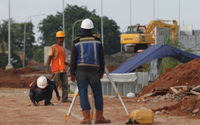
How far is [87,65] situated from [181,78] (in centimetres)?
874

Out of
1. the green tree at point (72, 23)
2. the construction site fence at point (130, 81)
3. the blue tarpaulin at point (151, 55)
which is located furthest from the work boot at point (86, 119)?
the green tree at point (72, 23)

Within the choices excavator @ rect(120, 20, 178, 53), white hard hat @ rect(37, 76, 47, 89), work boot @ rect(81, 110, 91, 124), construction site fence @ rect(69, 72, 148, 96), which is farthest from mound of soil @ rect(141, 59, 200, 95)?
excavator @ rect(120, 20, 178, 53)

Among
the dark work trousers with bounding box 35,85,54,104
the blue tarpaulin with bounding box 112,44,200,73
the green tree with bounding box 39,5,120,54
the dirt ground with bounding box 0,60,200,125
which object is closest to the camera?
the dirt ground with bounding box 0,60,200,125

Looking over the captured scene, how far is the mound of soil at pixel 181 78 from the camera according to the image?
1708 cm

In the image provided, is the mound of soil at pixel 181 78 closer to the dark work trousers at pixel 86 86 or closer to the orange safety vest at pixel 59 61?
the orange safety vest at pixel 59 61

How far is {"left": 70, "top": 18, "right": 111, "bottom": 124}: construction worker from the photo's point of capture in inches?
363

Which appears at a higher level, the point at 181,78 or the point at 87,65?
the point at 87,65

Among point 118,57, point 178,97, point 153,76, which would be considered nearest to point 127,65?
point 153,76

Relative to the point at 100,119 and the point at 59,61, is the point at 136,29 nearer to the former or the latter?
the point at 59,61

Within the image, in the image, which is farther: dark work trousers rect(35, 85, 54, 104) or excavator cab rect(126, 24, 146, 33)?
excavator cab rect(126, 24, 146, 33)

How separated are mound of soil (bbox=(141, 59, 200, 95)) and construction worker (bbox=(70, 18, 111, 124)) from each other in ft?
25.5

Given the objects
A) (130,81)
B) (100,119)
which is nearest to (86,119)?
(100,119)

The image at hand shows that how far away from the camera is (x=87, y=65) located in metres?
9.23

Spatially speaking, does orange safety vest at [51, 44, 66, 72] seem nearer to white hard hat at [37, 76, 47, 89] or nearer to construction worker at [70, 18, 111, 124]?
white hard hat at [37, 76, 47, 89]
